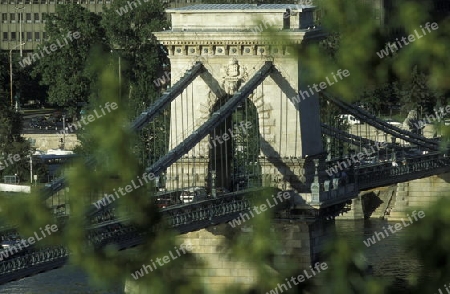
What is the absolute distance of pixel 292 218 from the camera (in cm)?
4756

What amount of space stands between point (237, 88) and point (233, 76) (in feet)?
0.93

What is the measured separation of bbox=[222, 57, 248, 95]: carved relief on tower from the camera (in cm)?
4753

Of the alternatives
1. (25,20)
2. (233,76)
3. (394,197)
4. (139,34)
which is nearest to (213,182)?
(233,76)

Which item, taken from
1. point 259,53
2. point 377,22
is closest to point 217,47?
point 259,53

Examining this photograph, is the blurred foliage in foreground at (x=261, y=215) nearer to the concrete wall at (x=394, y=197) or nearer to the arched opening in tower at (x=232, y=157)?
the arched opening in tower at (x=232, y=157)

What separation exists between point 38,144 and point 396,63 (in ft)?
204

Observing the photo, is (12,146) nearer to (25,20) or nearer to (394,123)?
(394,123)

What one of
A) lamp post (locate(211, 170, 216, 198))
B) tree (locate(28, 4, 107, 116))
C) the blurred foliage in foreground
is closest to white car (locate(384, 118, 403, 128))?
tree (locate(28, 4, 107, 116))

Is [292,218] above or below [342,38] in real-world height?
below

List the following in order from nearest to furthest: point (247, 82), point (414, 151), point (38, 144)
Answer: point (247, 82) < point (414, 151) < point (38, 144)

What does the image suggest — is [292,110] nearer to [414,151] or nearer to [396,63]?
[414,151]

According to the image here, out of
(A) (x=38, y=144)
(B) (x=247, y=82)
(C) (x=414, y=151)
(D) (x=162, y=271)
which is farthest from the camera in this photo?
(A) (x=38, y=144)

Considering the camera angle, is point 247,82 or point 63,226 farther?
point 247,82

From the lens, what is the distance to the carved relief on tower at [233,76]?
156ft
